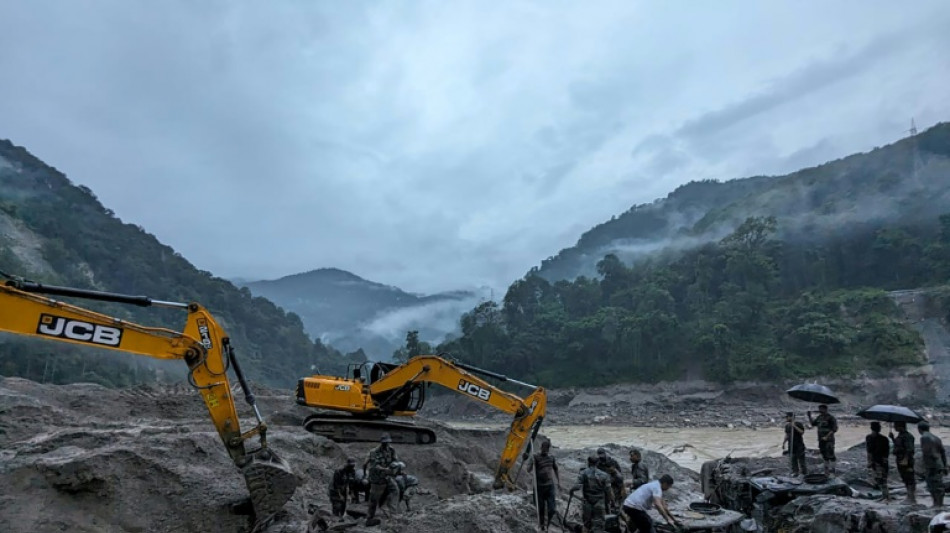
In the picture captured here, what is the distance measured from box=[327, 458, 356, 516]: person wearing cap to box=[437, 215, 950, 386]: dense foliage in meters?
58.3

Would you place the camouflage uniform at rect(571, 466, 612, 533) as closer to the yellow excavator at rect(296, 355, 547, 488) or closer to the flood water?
the yellow excavator at rect(296, 355, 547, 488)

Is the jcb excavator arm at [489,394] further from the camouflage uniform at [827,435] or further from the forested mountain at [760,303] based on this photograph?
the forested mountain at [760,303]

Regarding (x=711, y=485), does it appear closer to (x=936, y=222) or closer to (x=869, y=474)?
(x=869, y=474)

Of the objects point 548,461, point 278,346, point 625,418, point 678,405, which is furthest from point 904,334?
point 278,346

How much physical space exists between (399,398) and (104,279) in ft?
264

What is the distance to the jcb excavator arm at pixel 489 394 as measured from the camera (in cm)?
1312

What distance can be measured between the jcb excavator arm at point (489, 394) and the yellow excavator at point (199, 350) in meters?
5.07

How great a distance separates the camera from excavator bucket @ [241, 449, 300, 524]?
8.32 metres

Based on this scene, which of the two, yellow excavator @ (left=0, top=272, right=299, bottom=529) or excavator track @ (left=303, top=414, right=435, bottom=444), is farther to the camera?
excavator track @ (left=303, top=414, right=435, bottom=444)

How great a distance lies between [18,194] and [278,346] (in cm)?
4349

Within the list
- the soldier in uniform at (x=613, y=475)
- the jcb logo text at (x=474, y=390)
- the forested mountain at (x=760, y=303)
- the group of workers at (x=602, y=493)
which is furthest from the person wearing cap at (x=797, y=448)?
the forested mountain at (x=760, y=303)

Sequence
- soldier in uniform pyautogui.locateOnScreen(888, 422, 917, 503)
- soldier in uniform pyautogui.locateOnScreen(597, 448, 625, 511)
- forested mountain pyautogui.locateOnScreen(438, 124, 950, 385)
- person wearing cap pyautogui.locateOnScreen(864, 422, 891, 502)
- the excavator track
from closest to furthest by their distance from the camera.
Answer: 1. soldier in uniform pyautogui.locateOnScreen(888, 422, 917, 503)
2. person wearing cap pyautogui.locateOnScreen(864, 422, 891, 502)
3. soldier in uniform pyautogui.locateOnScreen(597, 448, 625, 511)
4. the excavator track
5. forested mountain pyautogui.locateOnScreen(438, 124, 950, 385)

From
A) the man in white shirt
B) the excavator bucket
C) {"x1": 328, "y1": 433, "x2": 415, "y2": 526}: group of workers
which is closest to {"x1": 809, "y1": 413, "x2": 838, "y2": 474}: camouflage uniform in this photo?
the man in white shirt

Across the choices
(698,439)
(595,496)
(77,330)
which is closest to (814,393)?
(595,496)
